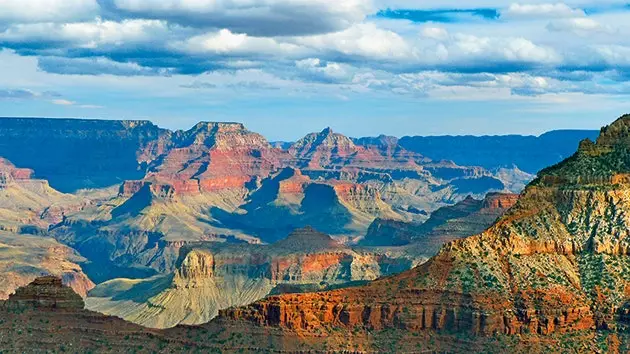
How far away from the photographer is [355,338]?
140 m

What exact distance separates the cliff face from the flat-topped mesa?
824 inches

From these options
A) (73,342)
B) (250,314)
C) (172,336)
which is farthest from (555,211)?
(73,342)

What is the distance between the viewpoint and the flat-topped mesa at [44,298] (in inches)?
5763

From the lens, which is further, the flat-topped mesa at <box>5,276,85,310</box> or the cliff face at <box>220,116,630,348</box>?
the flat-topped mesa at <box>5,276,85,310</box>

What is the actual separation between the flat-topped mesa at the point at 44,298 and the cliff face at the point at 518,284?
20.9 meters

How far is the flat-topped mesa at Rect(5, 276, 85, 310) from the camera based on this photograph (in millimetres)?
146375

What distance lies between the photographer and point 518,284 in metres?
141

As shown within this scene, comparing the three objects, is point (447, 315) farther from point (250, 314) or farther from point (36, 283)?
point (36, 283)

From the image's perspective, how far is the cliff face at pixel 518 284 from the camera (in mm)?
138750

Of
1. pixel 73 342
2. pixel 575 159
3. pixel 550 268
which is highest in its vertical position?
pixel 575 159

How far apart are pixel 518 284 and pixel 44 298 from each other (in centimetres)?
5987

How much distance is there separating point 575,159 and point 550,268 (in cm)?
1948

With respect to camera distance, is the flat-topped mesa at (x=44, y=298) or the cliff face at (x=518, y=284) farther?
the flat-topped mesa at (x=44, y=298)

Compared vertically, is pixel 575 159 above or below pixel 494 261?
above
